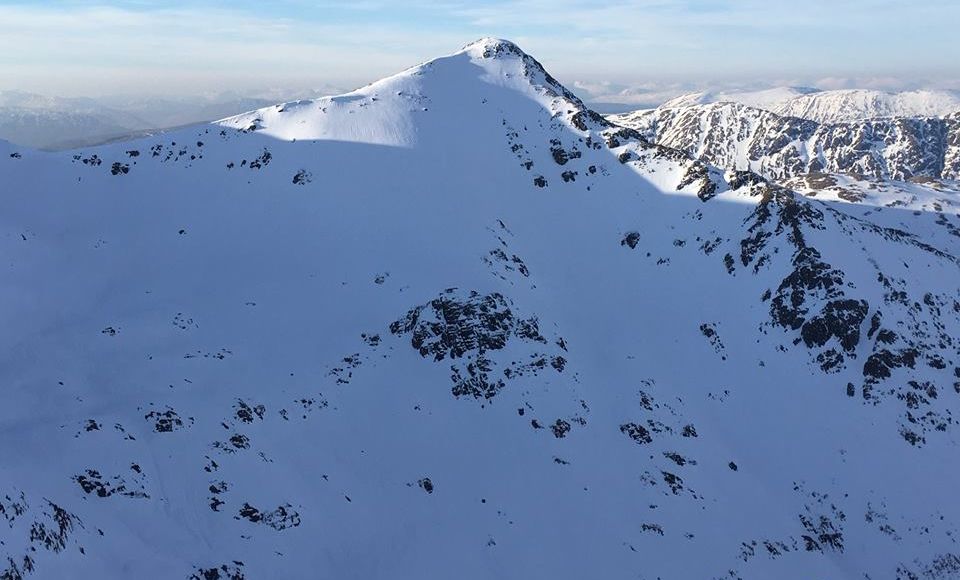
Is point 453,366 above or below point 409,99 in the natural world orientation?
below

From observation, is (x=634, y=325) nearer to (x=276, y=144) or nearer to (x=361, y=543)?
(x=361, y=543)

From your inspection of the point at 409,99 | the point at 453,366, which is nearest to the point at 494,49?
the point at 409,99

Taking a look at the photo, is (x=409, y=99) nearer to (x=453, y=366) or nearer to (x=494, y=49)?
(x=494, y=49)

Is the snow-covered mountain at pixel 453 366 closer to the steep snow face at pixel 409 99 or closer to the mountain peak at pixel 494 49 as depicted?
the steep snow face at pixel 409 99

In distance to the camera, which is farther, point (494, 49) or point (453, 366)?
point (494, 49)

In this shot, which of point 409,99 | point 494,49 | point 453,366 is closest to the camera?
point 453,366

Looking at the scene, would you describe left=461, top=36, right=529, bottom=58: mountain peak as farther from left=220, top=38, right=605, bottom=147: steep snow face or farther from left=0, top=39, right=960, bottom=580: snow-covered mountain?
left=0, top=39, right=960, bottom=580: snow-covered mountain

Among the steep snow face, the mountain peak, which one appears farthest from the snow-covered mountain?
the mountain peak

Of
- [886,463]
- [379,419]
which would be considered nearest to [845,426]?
[886,463]

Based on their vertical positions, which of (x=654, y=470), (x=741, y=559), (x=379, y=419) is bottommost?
(x=741, y=559)
